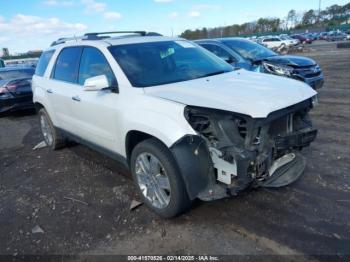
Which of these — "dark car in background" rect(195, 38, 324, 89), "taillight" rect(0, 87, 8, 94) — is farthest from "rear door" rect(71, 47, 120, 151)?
"taillight" rect(0, 87, 8, 94)

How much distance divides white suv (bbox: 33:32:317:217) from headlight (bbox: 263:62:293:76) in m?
4.47

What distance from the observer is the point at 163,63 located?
167 inches

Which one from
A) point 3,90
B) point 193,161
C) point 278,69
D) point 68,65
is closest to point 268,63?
point 278,69

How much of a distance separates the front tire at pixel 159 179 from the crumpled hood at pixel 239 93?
58cm

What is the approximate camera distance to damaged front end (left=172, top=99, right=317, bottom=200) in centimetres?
304

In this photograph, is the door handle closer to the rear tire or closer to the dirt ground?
the dirt ground

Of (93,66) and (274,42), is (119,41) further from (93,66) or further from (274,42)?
(274,42)

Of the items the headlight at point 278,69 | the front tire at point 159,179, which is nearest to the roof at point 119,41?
the front tire at point 159,179

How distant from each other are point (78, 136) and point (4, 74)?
25.7 ft

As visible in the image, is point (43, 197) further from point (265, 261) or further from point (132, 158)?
point (265, 261)

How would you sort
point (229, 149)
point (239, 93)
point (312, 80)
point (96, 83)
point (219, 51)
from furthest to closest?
point (219, 51) → point (312, 80) → point (96, 83) → point (239, 93) → point (229, 149)

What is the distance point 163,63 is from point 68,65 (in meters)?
1.75

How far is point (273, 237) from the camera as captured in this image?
10.5ft

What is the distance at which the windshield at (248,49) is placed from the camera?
30.2 feet
